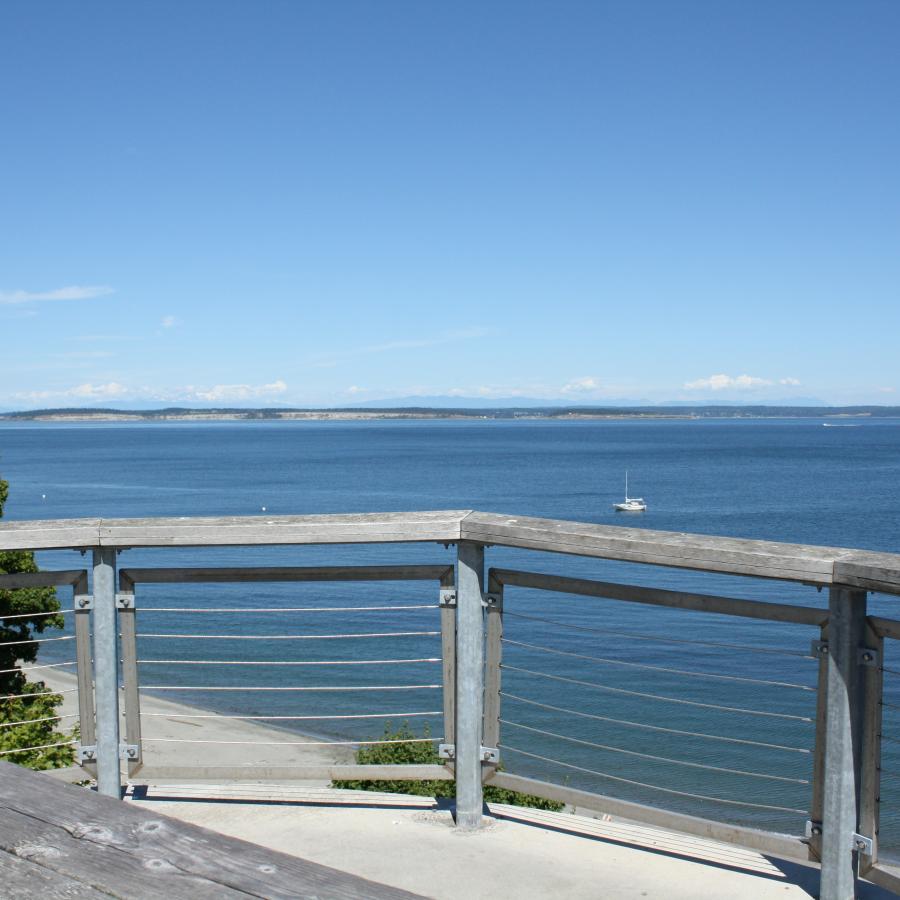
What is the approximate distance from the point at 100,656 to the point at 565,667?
19721 millimetres

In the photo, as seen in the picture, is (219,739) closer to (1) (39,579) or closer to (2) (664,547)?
(1) (39,579)

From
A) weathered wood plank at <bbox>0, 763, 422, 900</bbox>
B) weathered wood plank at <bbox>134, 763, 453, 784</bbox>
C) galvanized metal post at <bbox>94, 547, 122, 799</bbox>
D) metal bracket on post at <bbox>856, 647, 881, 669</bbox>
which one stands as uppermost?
weathered wood plank at <bbox>0, 763, 422, 900</bbox>

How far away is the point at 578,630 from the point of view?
7.61 meters

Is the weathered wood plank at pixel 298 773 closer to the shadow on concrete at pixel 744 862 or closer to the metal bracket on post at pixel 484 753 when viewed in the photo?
the metal bracket on post at pixel 484 753

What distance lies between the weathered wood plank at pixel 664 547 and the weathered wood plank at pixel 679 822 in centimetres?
91

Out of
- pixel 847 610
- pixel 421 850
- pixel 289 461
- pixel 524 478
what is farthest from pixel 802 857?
pixel 289 461

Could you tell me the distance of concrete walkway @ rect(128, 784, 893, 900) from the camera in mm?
3638

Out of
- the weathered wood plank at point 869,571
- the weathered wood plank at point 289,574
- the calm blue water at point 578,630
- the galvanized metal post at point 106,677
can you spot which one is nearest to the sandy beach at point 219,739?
the calm blue water at point 578,630

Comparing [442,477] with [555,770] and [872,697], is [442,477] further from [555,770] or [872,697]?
[872,697]

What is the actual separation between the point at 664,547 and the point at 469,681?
104cm

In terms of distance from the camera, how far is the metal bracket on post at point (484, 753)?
166 inches

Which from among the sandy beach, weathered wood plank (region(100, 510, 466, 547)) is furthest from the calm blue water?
the sandy beach

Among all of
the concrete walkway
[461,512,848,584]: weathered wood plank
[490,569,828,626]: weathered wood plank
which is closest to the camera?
[461,512,848,584]: weathered wood plank

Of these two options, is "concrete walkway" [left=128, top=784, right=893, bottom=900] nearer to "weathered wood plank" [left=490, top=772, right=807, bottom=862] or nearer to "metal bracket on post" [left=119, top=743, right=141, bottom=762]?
"weathered wood plank" [left=490, top=772, right=807, bottom=862]
